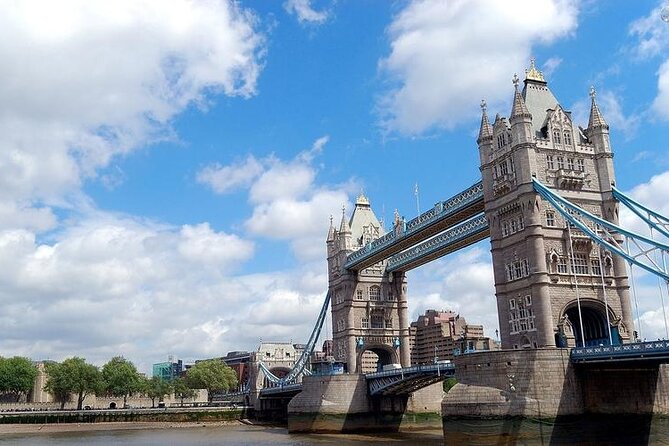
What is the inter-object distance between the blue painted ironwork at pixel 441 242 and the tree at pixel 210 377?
63.4 m

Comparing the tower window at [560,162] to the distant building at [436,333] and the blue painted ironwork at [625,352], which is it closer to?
the blue painted ironwork at [625,352]

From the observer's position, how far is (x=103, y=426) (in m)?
86.9

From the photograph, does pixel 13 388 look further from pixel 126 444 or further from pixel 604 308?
pixel 604 308

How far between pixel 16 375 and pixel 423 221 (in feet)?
240

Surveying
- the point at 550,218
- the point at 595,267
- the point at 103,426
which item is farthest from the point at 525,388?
the point at 103,426

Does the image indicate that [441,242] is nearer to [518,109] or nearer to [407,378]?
[407,378]

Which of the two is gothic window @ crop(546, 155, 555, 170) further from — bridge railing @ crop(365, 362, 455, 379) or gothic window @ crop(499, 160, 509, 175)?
bridge railing @ crop(365, 362, 455, 379)

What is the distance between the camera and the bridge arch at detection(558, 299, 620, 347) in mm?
47344

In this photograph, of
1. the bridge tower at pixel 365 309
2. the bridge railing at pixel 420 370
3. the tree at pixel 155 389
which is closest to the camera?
the bridge railing at pixel 420 370

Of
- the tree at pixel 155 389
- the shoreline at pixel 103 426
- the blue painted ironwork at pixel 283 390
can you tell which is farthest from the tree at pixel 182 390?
the shoreline at pixel 103 426

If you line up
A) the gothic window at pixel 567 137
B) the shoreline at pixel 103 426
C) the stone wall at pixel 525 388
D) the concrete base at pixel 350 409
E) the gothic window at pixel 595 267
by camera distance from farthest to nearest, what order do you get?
the shoreline at pixel 103 426 → the concrete base at pixel 350 409 → the gothic window at pixel 567 137 → the gothic window at pixel 595 267 → the stone wall at pixel 525 388

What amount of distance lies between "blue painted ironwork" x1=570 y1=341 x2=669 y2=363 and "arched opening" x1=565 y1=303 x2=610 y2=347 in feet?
23.0

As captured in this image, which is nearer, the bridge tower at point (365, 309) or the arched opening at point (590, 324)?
the arched opening at point (590, 324)

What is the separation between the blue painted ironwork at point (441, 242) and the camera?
5976 centimetres
